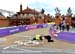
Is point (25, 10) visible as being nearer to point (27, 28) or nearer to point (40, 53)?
point (27, 28)

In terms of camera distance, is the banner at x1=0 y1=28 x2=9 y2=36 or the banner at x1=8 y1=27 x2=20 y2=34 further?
the banner at x1=8 y1=27 x2=20 y2=34

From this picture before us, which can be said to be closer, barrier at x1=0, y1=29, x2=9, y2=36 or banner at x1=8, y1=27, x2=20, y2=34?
barrier at x1=0, y1=29, x2=9, y2=36

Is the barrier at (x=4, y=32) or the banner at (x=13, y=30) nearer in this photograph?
the barrier at (x=4, y=32)

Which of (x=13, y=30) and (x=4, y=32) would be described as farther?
(x=13, y=30)

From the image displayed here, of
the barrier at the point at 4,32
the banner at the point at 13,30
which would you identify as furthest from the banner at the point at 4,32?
the banner at the point at 13,30

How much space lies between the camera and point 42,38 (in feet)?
104

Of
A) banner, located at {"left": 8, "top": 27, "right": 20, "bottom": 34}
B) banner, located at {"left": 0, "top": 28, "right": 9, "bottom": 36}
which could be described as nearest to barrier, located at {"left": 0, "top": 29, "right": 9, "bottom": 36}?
banner, located at {"left": 0, "top": 28, "right": 9, "bottom": 36}

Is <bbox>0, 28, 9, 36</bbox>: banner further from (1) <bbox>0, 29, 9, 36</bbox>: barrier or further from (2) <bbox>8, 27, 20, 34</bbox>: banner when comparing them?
(2) <bbox>8, 27, 20, 34</bbox>: banner

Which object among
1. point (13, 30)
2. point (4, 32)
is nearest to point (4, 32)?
point (4, 32)

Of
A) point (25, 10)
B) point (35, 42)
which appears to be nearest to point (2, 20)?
point (35, 42)

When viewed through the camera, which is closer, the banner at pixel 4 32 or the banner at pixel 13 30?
the banner at pixel 4 32

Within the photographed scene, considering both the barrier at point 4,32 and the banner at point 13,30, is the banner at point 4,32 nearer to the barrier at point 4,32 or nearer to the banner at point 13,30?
the barrier at point 4,32

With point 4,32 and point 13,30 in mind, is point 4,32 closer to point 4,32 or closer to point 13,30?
point 4,32

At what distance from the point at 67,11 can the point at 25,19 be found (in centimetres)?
1257
